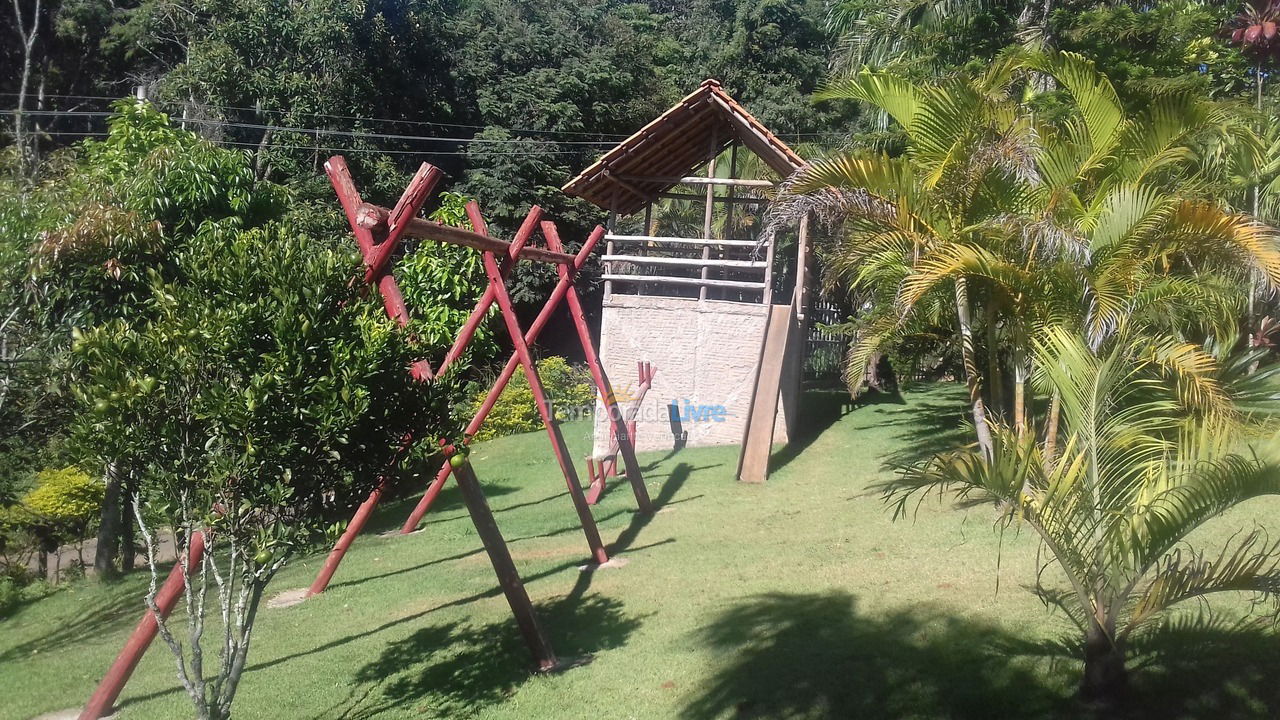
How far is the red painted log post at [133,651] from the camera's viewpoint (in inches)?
227

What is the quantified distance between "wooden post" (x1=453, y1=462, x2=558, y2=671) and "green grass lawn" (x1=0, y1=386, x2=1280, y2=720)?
0.65 ft

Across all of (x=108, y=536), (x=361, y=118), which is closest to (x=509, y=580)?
(x=108, y=536)

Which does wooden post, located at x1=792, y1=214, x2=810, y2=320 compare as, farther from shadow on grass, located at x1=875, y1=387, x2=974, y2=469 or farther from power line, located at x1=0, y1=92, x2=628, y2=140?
power line, located at x1=0, y1=92, x2=628, y2=140

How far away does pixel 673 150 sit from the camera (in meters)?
15.9

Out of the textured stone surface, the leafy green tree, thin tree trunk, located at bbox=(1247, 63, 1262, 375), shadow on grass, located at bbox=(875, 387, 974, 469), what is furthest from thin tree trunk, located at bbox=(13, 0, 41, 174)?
thin tree trunk, located at bbox=(1247, 63, 1262, 375)

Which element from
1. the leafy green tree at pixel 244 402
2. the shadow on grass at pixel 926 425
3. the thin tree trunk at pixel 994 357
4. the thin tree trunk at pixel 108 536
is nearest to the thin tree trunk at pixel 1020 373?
the thin tree trunk at pixel 994 357

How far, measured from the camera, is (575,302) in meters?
10.9

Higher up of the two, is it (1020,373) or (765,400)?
(1020,373)

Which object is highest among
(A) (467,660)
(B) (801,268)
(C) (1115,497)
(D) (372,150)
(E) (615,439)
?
(D) (372,150)

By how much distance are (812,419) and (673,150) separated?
198 inches

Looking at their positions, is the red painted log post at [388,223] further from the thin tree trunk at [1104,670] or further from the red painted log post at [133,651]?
the thin tree trunk at [1104,670]

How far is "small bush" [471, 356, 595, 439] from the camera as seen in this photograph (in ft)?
63.6

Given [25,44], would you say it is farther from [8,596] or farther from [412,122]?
[8,596]

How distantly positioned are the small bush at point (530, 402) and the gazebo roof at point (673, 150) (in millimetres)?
4730
